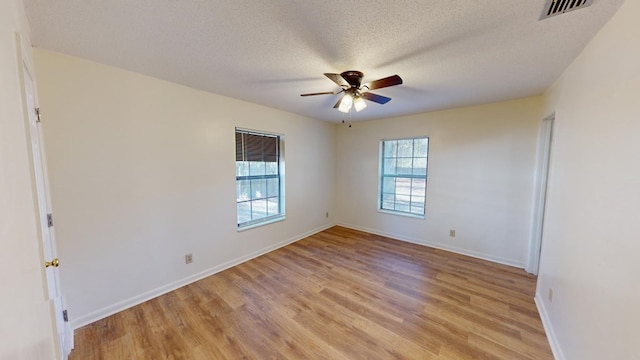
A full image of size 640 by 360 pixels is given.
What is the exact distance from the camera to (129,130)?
2195mm

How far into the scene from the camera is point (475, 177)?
3.41 metres

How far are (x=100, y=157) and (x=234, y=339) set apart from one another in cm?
197

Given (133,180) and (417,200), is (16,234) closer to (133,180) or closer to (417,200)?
(133,180)

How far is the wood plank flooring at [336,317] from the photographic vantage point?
69.1 inches

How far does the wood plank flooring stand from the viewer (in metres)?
1.75

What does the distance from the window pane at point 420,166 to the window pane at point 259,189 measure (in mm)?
2610

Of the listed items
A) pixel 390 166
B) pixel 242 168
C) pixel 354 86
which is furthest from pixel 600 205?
pixel 242 168

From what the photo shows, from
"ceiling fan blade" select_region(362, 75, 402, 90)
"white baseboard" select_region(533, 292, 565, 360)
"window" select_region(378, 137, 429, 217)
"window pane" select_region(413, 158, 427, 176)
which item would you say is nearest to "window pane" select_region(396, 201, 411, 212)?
"window" select_region(378, 137, 429, 217)

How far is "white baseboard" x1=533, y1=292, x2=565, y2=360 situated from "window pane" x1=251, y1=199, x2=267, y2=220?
3.40 m

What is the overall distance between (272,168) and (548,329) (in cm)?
359

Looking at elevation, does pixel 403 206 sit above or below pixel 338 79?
below

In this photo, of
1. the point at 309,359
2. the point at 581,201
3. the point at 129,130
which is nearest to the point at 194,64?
the point at 129,130

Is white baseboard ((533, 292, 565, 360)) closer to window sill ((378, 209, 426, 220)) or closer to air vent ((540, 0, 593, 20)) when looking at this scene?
window sill ((378, 209, 426, 220))

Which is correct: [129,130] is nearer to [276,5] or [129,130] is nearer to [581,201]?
[276,5]
